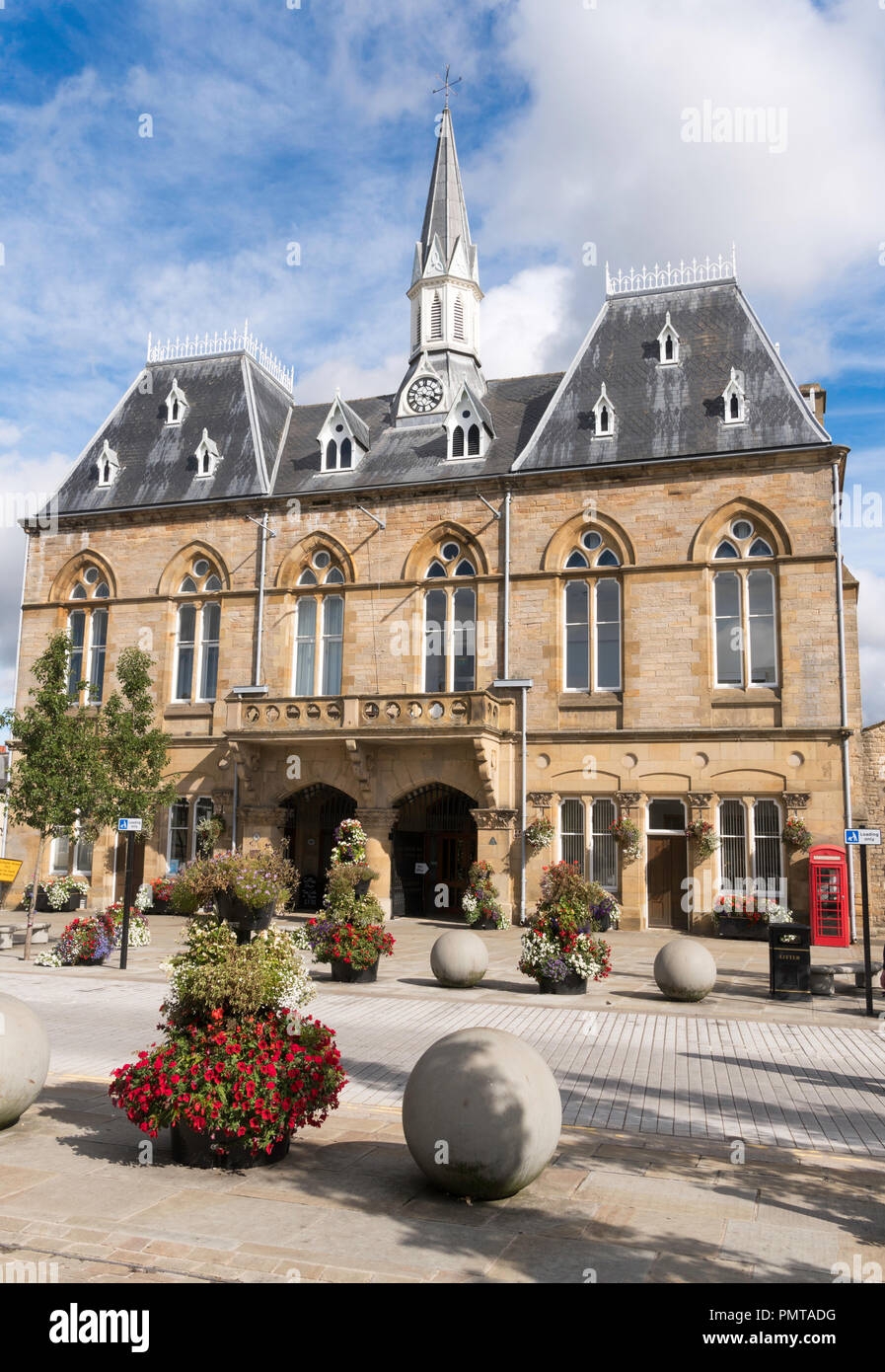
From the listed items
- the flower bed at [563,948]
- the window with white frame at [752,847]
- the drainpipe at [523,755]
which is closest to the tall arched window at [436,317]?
the drainpipe at [523,755]

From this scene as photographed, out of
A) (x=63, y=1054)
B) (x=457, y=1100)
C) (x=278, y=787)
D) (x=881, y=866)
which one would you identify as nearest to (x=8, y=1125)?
(x=63, y=1054)

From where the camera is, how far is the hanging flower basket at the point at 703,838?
25312mm

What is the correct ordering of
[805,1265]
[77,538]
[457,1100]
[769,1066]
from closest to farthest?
1. [805,1265]
2. [457,1100]
3. [769,1066]
4. [77,538]

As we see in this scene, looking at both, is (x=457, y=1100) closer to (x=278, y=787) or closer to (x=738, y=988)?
(x=738, y=988)

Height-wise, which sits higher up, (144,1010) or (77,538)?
(77,538)

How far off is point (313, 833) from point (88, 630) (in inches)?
394

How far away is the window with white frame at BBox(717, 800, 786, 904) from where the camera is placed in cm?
2520

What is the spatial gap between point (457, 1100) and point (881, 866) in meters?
21.9

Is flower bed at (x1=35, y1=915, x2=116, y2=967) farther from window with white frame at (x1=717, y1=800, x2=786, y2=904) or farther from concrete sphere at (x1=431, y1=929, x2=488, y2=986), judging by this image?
window with white frame at (x1=717, y1=800, x2=786, y2=904)

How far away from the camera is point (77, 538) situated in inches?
1321

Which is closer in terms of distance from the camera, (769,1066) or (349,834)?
(769,1066)

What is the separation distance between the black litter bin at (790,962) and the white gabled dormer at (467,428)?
1794 cm

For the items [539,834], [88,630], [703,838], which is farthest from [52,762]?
[703,838]
